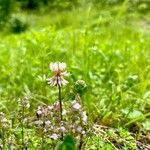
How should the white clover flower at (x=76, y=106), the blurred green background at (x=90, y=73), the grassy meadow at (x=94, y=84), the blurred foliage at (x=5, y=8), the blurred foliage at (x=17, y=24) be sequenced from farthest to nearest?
the blurred foliage at (x=5, y=8) → the blurred foliage at (x=17, y=24) → the blurred green background at (x=90, y=73) → the grassy meadow at (x=94, y=84) → the white clover flower at (x=76, y=106)

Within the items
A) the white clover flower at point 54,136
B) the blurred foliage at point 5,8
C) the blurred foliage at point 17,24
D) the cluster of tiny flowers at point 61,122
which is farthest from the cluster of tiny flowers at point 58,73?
the blurred foliage at point 5,8

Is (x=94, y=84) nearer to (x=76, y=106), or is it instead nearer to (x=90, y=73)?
(x=90, y=73)

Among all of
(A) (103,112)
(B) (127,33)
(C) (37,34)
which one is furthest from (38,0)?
(A) (103,112)

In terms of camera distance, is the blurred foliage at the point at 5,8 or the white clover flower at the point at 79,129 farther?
the blurred foliage at the point at 5,8

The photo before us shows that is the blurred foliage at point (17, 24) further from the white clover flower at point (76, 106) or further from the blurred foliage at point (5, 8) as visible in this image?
the white clover flower at point (76, 106)

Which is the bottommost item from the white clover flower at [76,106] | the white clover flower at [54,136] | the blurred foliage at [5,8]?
the blurred foliage at [5,8]

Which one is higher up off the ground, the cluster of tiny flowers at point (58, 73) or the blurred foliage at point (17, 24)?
the cluster of tiny flowers at point (58, 73)

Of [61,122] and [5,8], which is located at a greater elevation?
[61,122]

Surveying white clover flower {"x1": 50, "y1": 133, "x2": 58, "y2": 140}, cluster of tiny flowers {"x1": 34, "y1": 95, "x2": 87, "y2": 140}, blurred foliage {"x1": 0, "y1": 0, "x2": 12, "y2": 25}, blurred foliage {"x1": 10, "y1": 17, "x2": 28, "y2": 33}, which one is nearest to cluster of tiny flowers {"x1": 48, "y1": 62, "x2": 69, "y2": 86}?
cluster of tiny flowers {"x1": 34, "y1": 95, "x2": 87, "y2": 140}

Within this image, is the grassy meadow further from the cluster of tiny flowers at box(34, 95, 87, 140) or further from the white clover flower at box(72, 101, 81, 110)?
the white clover flower at box(72, 101, 81, 110)

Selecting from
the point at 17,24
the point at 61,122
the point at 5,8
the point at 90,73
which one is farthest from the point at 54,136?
the point at 5,8

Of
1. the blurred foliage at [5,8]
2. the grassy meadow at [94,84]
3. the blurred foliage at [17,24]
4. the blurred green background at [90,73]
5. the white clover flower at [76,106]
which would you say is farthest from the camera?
the blurred foliage at [5,8]
